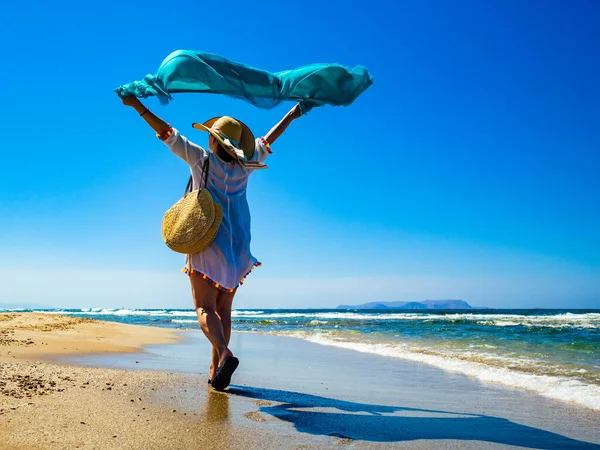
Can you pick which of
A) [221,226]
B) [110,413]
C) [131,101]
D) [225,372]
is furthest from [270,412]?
[131,101]

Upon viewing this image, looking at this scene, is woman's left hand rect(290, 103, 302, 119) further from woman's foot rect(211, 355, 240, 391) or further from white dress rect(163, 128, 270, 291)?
woman's foot rect(211, 355, 240, 391)

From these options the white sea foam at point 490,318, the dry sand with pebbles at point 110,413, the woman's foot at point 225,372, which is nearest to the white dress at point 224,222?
the woman's foot at point 225,372

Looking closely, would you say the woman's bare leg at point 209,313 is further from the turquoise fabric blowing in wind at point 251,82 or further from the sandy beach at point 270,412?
the turquoise fabric blowing in wind at point 251,82

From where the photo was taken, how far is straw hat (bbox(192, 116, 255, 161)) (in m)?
3.69

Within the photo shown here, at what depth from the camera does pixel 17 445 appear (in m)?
2.13

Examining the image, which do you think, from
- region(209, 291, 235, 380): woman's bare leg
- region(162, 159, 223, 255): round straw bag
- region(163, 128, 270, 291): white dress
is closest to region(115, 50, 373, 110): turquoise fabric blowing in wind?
region(163, 128, 270, 291): white dress

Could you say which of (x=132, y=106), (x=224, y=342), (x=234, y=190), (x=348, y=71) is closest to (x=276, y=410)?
(x=224, y=342)

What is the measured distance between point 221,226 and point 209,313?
658mm

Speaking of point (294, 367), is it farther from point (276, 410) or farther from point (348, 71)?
point (348, 71)

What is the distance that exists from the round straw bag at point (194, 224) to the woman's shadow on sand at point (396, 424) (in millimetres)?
1201

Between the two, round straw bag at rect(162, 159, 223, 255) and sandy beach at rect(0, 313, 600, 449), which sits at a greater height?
round straw bag at rect(162, 159, 223, 255)

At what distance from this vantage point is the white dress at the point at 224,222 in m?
3.67

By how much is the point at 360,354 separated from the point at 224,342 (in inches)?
195

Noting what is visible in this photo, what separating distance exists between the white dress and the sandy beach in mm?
897
